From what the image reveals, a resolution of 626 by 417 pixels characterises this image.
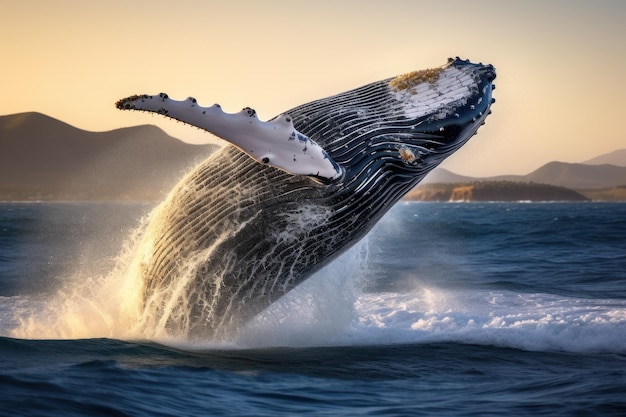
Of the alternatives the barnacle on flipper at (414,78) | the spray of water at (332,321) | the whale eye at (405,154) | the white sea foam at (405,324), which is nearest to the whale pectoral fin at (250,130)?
the whale eye at (405,154)

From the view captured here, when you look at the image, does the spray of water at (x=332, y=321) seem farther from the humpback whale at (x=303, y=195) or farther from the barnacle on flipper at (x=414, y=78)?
the barnacle on flipper at (x=414, y=78)

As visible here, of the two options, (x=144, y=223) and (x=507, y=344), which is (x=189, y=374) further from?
(x=507, y=344)

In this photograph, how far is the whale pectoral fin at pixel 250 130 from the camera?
7.28 m

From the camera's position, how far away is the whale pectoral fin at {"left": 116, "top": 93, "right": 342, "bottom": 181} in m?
7.28

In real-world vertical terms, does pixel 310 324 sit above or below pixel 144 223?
below

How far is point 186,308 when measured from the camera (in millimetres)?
9320

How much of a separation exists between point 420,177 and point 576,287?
9.88 meters

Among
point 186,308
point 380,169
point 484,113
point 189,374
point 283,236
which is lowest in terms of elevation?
point 189,374

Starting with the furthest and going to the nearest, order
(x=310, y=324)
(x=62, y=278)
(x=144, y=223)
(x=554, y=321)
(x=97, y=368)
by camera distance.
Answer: (x=62, y=278) < (x=554, y=321) < (x=310, y=324) < (x=144, y=223) < (x=97, y=368)

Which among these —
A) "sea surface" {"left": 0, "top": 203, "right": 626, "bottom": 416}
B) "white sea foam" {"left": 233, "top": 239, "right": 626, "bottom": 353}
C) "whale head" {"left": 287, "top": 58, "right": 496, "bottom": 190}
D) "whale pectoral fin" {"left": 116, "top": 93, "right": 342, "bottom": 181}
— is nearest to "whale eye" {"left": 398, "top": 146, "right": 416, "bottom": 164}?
"whale head" {"left": 287, "top": 58, "right": 496, "bottom": 190}

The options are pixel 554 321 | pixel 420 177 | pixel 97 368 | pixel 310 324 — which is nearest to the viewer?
pixel 97 368

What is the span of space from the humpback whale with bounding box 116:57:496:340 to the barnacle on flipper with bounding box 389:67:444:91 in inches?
0.4

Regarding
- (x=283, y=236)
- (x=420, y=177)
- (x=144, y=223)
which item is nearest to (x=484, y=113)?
(x=420, y=177)

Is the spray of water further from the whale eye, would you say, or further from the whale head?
the whale eye
